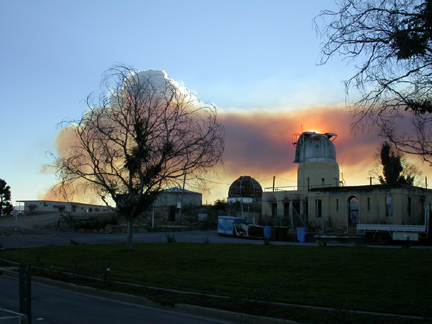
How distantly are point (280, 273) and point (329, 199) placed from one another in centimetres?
3505

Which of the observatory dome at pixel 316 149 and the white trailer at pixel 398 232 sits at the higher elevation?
the observatory dome at pixel 316 149

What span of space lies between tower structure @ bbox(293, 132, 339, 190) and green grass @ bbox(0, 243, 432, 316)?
3597 cm

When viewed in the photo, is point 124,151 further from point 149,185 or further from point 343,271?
point 343,271

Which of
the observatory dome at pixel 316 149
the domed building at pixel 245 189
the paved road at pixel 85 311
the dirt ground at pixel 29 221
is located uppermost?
the observatory dome at pixel 316 149

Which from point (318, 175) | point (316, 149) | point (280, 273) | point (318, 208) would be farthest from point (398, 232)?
point (316, 149)

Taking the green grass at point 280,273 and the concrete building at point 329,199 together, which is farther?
the concrete building at point 329,199

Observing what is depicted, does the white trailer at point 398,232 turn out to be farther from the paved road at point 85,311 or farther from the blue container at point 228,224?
the paved road at point 85,311

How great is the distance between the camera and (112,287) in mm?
12266

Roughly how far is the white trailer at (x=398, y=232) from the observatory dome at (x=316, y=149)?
2229 cm

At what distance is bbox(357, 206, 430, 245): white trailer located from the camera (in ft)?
102

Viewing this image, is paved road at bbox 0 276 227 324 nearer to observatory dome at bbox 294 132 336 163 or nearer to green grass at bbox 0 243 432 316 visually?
green grass at bbox 0 243 432 316

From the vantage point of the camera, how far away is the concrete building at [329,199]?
41.0m

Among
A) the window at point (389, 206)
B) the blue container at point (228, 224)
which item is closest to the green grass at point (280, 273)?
the blue container at point (228, 224)

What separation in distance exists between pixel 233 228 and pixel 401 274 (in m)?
27.2
